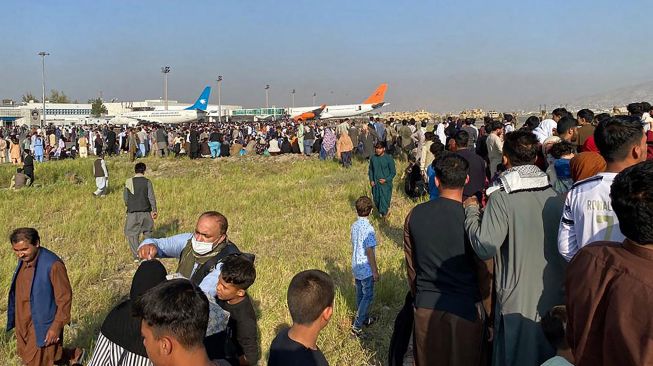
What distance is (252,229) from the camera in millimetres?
9820

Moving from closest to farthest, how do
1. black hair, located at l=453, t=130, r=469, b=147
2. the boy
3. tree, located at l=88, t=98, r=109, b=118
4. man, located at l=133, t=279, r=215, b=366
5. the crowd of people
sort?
1. the crowd of people
2. man, located at l=133, t=279, r=215, b=366
3. the boy
4. black hair, located at l=453, t=130, r=469, b=147
5. tree, located at l=88, t=98, r=109, b=118

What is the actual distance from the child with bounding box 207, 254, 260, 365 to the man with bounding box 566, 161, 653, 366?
5.75 ft

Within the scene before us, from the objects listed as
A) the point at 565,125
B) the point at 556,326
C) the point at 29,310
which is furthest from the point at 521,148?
the point at 29,310

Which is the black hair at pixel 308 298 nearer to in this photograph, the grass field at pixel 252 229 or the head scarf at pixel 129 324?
the head scarf at pixel 129 324

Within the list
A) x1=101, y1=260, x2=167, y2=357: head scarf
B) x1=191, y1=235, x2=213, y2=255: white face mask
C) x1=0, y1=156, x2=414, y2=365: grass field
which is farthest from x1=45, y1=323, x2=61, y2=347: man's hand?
x1=101, y1=260, x2=167, y2=357: head scarf

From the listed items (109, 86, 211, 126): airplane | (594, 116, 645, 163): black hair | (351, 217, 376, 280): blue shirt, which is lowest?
(351, 217, 376, 280): blue shirt

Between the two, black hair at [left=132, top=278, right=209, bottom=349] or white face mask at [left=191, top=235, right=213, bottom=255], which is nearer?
black hair at [left=132, top=278, right=209, bottom=349]

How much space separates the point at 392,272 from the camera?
6508 millimetres

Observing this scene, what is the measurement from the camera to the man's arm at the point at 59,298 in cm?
407

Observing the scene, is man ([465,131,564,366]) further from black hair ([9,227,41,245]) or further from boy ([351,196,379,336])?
black hair ([9,227,41,245])

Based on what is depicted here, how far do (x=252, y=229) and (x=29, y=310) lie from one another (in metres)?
5.79

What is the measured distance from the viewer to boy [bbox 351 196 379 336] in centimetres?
484

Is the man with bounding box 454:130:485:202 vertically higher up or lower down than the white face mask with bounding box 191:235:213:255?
higher up

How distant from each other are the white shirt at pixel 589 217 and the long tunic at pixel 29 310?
3.75 meters
